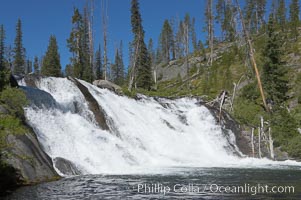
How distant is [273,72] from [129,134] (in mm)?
19292

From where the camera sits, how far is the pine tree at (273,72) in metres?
37.4

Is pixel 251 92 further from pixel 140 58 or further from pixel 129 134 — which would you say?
A: pixel 140 58

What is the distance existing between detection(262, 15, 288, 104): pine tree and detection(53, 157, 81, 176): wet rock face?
981 inches

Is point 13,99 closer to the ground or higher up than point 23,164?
higher up

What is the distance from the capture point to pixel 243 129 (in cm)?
3241

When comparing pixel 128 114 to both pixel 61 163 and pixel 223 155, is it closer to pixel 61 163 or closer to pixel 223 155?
pixel 223 155

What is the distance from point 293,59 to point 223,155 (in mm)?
27501

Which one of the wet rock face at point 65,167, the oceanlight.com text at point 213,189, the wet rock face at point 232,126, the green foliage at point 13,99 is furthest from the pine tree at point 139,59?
the oceanlight.com text at point 213,189

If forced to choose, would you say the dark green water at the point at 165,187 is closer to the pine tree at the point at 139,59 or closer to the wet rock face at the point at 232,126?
the wet rock face at the point at 232,126

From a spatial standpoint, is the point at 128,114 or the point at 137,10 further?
the point at 137,10

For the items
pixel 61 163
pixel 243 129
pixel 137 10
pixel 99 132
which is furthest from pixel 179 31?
pixel 61 163

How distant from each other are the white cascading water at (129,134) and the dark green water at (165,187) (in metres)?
3.04

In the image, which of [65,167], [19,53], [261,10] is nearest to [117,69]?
[19,53]

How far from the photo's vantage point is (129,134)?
2602 cm
